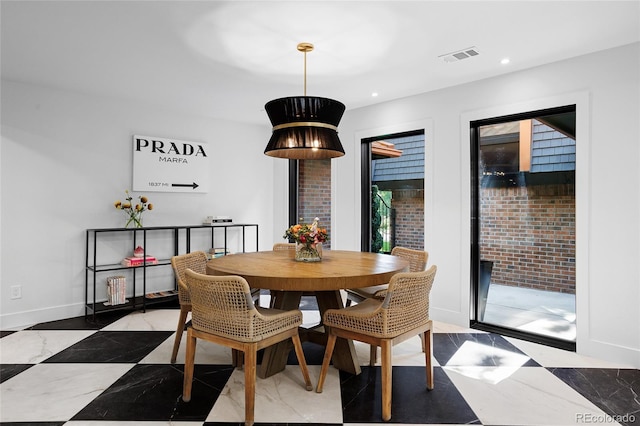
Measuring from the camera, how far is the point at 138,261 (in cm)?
430

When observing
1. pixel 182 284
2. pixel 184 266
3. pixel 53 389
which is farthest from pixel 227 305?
pixel 53 389

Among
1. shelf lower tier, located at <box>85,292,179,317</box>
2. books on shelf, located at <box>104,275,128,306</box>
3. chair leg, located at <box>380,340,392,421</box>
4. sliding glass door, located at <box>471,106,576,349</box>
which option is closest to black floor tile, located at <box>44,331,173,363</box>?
shelf lower tier, located at <box>85,292,179,317</box>

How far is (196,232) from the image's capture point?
16.6 feet

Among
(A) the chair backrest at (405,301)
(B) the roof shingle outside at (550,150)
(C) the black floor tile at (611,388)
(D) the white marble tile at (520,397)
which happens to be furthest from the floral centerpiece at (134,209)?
(C) the black floor tile at (611,388)

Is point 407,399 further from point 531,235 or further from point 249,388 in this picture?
point 531,235

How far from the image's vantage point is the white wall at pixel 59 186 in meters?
3.75

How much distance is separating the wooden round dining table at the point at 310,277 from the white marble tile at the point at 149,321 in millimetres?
1301

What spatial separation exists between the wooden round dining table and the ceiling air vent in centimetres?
170

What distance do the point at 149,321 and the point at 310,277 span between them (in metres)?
2.52

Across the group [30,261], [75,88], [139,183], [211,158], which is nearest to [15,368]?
[30,261]

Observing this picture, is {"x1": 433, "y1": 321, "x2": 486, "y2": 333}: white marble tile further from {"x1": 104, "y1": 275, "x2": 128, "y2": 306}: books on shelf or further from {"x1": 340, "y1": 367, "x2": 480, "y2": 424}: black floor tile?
{"x1": 104, "y1": 275, "x2": 128, "y2": 306}: books on shelf

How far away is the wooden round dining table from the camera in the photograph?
2283mm

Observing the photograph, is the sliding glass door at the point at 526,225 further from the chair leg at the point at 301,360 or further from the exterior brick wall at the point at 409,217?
the chair leg at the point at 301,360

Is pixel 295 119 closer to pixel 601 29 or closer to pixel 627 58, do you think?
pixel 601 29
